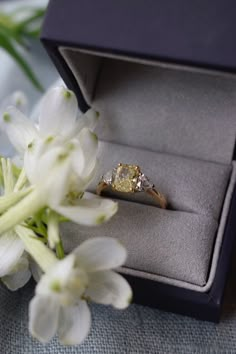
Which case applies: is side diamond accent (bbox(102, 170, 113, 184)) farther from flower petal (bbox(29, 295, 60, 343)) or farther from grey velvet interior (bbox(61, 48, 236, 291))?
flower petal (bbox(29, 295, 60, 343))

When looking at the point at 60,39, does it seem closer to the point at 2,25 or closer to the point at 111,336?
the point at 111,336

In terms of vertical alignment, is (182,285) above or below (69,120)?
below

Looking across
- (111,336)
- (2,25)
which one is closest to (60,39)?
(111,336)

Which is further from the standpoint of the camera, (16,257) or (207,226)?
(207,226)

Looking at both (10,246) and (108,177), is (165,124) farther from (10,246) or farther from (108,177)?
(10,246)

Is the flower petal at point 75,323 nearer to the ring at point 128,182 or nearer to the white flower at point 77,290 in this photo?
the white flower at point 77,290

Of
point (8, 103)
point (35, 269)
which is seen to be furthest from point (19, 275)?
point (8, 103)
